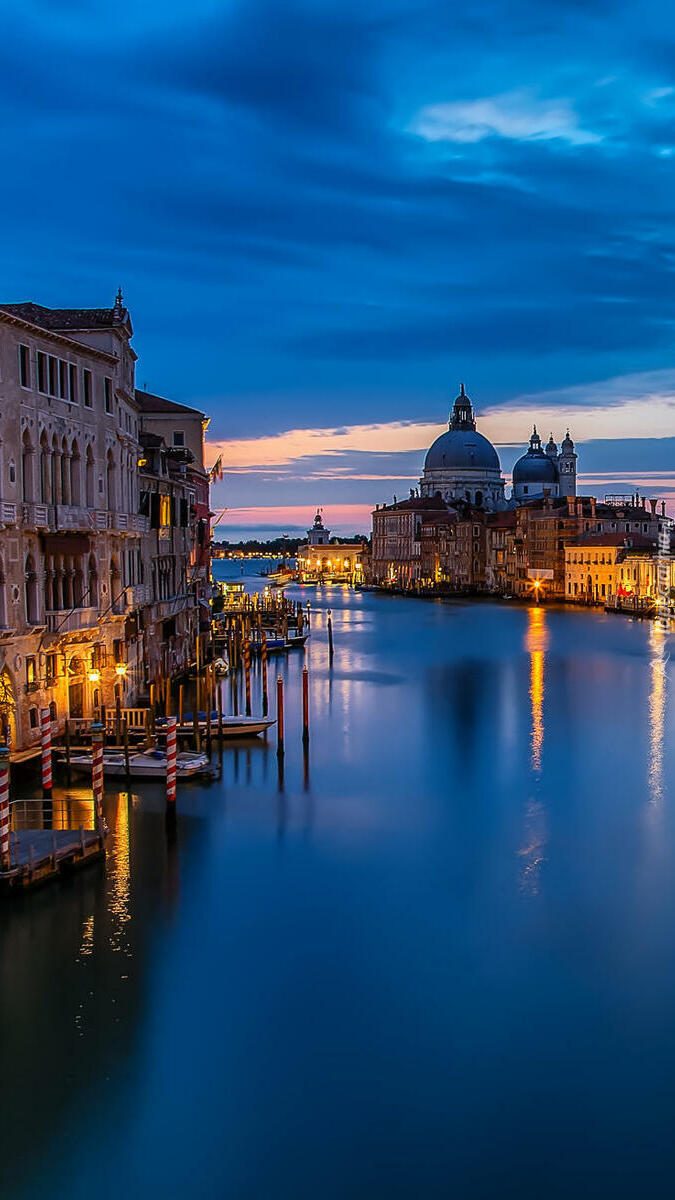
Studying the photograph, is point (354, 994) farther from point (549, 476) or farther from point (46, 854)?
point (549, 476)

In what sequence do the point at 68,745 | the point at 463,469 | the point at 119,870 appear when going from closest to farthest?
the point at 119,870 → the point at 68,745 → the point at 463,469

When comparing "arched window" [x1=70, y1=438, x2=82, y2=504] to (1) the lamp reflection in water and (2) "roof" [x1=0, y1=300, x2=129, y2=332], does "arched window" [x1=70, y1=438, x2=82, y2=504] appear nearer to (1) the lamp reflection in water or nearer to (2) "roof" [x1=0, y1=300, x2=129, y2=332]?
(2) "roof" [x1=0, y1=300, x2=129, y2=332]

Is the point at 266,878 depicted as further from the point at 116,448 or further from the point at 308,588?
the point at 308,588

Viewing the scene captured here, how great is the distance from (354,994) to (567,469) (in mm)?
98986

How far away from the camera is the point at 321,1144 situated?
7.61 m

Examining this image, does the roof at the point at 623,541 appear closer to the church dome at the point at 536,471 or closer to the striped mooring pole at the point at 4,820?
the church dome at the point at 536,471

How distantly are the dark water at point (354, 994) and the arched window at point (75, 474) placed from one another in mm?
4580

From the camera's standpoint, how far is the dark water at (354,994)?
7.47 meters

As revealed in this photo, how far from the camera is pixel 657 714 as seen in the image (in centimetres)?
2528

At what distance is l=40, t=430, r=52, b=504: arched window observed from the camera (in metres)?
15.9

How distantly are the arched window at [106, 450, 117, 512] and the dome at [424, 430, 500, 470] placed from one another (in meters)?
93.7

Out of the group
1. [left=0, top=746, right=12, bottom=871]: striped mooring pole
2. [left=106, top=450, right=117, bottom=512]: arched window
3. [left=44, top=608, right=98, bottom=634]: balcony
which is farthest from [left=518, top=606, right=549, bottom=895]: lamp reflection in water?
[left=106, top=450, right=117, bottom=512]: arched window

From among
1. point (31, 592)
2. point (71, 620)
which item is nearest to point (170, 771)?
point (31, 592)

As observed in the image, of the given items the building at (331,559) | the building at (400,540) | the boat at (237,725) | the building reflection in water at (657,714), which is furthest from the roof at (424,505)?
the boat at (237,725)
